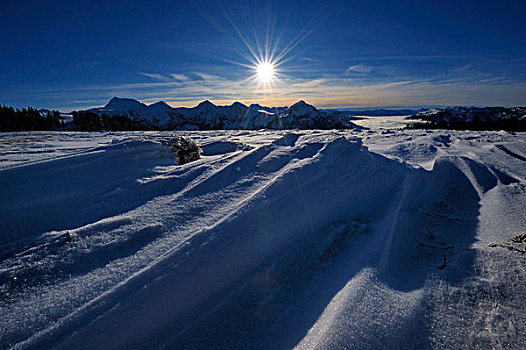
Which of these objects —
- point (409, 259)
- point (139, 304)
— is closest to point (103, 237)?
point (139, 304)

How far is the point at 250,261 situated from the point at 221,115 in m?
188

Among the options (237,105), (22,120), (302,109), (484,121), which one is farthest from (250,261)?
(237,105)

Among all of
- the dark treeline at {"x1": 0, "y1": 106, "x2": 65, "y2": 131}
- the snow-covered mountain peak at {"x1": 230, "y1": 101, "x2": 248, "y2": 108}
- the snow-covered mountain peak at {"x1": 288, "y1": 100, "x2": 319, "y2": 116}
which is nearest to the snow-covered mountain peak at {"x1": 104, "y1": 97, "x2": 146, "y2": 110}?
the snow-covered mountain peak at {"x1": 230, "y1": 101, "x2": 248, "y2": 108}

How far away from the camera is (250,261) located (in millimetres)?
1393

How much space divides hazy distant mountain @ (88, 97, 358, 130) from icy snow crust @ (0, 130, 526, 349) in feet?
406

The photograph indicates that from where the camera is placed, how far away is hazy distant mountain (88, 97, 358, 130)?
131 m

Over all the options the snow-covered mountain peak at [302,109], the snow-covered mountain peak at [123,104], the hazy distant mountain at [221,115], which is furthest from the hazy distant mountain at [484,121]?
the snow-covered mountain peak at [123,104]

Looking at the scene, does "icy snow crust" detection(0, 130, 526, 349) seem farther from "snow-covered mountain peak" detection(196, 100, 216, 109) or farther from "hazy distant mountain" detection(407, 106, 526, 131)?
"snow-covered mountain peak" detection(196, 100, 216, 109)

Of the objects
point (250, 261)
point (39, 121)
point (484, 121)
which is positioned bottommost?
point (250, 261)

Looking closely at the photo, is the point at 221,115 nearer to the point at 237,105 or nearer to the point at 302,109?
the point at 237,105

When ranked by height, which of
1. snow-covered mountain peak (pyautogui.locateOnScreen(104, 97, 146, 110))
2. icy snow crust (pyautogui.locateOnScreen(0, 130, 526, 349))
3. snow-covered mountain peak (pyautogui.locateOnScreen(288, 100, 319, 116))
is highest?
snow-covered mountain peak (pyautogui.locateOnScreen(104, 97, 146, 110))

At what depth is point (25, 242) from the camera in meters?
1.30

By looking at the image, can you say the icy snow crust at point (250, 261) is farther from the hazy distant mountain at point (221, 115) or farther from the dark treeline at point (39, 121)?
the hazy distant mountain at point (221, 115)

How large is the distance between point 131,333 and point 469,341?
1455 millimetres
